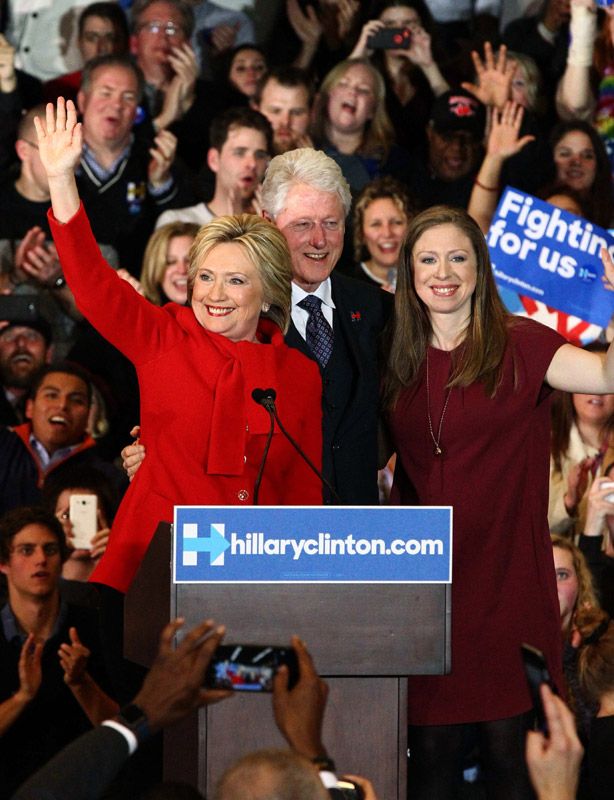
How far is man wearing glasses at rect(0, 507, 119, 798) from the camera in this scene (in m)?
4.21

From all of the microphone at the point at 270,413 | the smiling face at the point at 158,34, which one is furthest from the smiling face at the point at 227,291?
the smiling face at the point at 158,34

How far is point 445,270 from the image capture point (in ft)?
11.1

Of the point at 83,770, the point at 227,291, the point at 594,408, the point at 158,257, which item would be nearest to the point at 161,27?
the point at 158,257

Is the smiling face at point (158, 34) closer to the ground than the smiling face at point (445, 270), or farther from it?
farther from it

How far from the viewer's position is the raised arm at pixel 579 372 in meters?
3.21

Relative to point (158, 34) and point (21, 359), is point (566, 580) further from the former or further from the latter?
point (158, 34)

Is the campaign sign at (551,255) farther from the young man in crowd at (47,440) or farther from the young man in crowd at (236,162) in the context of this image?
the young man in crowd at (47,440)

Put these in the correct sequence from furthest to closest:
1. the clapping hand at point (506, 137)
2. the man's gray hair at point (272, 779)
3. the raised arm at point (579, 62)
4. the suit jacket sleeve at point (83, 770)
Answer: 1. the raised arm at point (579, 62)
2. the clapping hand at point (506, 137)
3. the suit jacket sleeve at point (83, 770)
4. the man's gray hair at point (272, 779)

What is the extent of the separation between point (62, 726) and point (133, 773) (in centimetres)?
34

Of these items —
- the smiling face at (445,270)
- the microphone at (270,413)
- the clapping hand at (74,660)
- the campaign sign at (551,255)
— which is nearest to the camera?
the microphone at (270,413)

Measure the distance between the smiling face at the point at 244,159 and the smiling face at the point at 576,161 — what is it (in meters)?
1.19

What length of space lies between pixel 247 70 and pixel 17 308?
5.84 ft

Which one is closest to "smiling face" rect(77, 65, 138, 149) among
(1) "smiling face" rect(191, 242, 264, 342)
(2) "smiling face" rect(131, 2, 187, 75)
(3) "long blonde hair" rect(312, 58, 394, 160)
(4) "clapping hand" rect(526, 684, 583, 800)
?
(2) "smiling face" rect(131, 2, 187, 75)

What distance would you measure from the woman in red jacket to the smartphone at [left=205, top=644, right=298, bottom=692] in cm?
63
